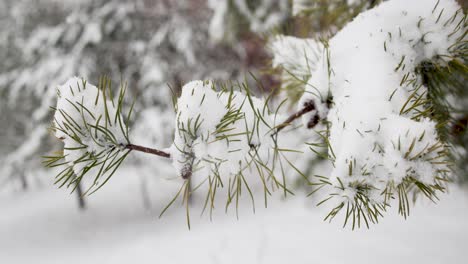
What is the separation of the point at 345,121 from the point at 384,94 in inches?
3.9

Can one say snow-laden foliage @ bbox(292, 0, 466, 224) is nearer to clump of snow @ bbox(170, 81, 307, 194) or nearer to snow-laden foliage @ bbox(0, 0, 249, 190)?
clump of snow @ bbox(170, 81, 307, 194)

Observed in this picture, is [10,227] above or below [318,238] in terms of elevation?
below

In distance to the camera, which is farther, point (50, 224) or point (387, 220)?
point (50, 224)

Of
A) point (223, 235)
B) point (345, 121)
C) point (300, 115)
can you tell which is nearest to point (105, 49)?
point (223, 235)

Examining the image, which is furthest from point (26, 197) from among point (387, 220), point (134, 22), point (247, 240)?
point (387, 220)

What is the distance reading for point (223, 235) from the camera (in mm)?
4426

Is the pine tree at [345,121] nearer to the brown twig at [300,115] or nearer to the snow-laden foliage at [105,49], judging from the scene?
the brown twig at [300,115]

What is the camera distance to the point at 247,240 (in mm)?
4004

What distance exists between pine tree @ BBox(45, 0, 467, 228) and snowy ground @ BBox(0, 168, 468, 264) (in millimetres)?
2477

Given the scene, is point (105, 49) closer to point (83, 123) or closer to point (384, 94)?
point (83, 123)

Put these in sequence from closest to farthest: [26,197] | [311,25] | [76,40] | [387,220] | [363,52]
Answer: [363,52] → [311,25] → [387,220] → [76,40] → [26,197]

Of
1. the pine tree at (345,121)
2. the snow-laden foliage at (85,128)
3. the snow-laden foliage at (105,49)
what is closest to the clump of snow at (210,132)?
the pine tree at (345,121)

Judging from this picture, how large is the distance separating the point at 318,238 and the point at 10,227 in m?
8.07

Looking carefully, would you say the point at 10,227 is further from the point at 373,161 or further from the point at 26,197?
the point at 373,161
